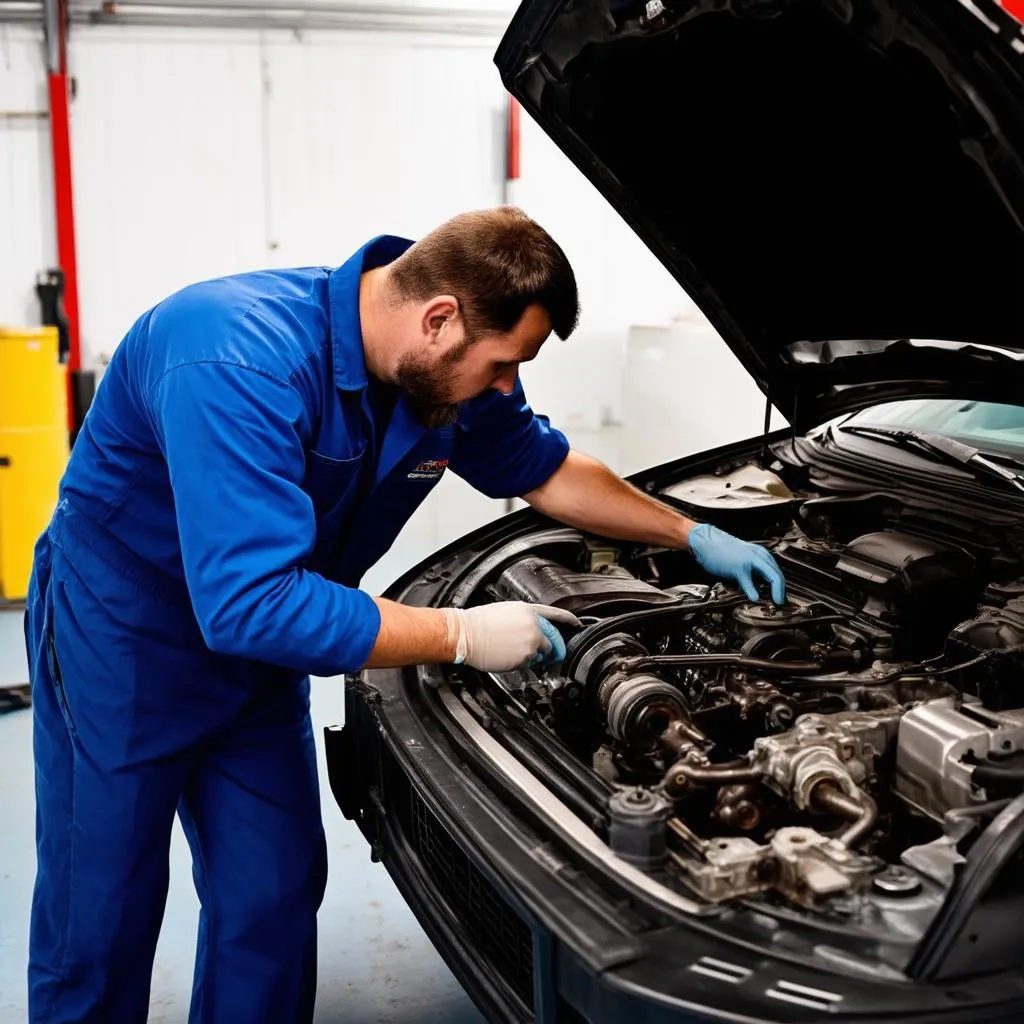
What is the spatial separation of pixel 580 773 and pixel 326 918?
1.20 m

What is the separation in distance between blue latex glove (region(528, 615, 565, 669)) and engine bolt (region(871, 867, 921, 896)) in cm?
71

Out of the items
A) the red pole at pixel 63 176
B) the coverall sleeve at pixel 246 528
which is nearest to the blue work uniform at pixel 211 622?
the coverall sleeve at pixel 246 528

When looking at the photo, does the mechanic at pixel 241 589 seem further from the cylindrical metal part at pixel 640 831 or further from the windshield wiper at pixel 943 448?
the windshield wiper at pixel 943 448

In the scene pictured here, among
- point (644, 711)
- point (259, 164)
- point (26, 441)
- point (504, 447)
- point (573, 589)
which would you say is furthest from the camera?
point (259, 164)

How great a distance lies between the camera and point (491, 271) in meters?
1.68

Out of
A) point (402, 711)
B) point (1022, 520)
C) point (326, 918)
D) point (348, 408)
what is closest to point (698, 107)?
point (348, 408)

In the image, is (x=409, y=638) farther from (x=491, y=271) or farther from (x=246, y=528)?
(x=491, y=271)

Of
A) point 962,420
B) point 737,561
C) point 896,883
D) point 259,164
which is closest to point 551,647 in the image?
point 737,561

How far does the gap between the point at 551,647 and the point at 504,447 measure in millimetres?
585

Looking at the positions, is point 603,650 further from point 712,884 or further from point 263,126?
point 263,126

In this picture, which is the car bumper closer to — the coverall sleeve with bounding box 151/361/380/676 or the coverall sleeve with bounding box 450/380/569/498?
the coverall sleeve with bounding box 151/361/380/676

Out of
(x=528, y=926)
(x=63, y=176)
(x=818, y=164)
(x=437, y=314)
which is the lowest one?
(x=528, y=926)

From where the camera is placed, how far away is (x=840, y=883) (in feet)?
4.00

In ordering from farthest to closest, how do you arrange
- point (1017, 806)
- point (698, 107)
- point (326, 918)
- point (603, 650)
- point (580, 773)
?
point (326, 918)
point (698, 107)
point (603, 650)
point (580, 773)
point (1017, 806)
